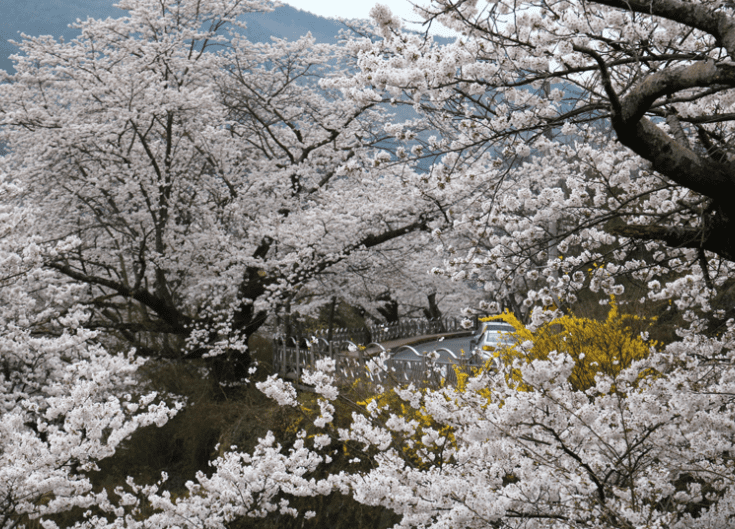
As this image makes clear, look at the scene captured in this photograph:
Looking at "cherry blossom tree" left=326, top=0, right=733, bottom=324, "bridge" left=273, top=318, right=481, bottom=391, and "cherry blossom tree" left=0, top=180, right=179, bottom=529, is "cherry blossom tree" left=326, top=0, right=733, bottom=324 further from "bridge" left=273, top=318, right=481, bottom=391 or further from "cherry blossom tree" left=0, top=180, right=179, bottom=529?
"cherry blossom tree" left=0, top=180, right=179, bottom=529

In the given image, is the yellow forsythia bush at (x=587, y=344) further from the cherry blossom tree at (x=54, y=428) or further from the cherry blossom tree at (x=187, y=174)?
the cherry blossom tree at (x=187, y=174)

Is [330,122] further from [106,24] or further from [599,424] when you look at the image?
[599,424]

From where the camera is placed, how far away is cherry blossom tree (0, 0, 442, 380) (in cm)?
998

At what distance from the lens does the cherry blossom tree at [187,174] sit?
9984 millimetres

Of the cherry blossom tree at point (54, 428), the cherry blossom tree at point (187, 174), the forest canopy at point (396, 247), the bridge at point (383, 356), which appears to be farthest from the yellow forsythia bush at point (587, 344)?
the cherry blossom tree at point (187, 174)

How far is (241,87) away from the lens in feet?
40.6

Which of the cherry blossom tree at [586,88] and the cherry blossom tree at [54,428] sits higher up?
the cherry blossom tree at [586,88]

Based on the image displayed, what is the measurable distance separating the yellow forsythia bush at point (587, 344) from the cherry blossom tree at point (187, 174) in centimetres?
517

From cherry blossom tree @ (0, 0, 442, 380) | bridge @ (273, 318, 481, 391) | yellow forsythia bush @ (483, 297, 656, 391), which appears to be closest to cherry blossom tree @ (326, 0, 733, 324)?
yellow forsythia bush @ (483, 297, 656, 391)

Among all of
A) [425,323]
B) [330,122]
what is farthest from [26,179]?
[425,323]

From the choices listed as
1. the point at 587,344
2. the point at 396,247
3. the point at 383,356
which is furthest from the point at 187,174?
the point at 587,344

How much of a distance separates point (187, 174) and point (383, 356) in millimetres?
8538

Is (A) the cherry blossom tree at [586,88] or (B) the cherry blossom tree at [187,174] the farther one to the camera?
(B) the cherry blossom tree at [187,174]

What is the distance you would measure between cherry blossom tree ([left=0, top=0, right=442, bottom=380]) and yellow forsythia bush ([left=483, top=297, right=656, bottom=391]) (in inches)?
204
